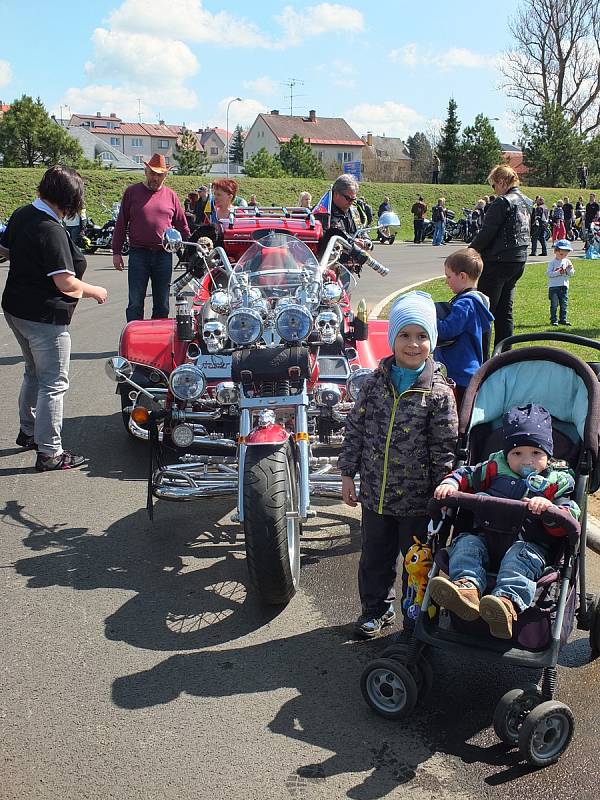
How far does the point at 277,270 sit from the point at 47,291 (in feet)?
6.04

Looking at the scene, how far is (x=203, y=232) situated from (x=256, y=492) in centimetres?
409

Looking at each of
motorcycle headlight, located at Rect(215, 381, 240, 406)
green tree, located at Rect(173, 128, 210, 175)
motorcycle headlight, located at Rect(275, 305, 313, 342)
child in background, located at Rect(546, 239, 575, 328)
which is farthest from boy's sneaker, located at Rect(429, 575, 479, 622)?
green tree, located at Rect(173, 128, 210, 175)

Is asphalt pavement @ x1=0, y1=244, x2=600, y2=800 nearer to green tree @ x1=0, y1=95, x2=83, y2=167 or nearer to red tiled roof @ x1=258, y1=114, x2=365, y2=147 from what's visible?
green tree @ x1=0, y1=95, x2=83, y2=167

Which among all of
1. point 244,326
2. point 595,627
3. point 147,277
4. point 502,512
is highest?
point 147,277

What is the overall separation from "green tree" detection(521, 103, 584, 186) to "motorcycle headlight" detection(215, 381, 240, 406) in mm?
53905

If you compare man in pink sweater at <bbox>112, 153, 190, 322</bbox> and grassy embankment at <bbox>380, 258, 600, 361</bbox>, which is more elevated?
man in pink sweater at <bbox>112, 153, 190, 322</bbox>

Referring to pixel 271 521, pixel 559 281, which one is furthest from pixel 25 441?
pixel 559 281

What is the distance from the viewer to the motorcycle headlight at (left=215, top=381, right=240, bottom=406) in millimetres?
4926

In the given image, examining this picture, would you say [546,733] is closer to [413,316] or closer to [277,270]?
[413,316]

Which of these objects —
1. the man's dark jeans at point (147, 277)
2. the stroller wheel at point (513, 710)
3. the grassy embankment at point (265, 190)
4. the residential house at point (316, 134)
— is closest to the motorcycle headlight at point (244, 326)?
the stroller wheel at point (513, 710)

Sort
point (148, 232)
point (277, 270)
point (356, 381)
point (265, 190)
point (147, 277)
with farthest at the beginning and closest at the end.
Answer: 1. point (265, 190)
2. point (147, 277)
3. point (148, 232)
4. point (277, 270)
5. point (356, 381)

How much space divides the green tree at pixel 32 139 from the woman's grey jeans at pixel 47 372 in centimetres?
4361

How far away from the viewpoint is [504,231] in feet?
24.7

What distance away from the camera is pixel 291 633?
158 inches
